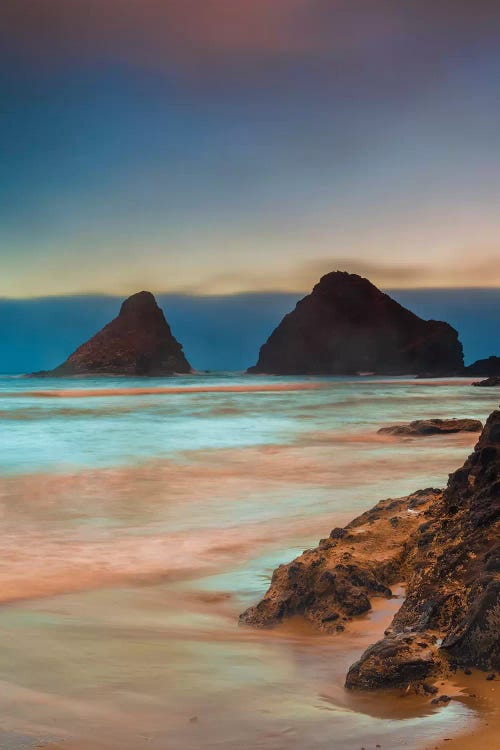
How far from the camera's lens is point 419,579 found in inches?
178

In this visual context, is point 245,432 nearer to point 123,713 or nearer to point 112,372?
point 123,713

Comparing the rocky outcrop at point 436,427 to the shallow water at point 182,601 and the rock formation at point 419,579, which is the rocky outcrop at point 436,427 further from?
the rock formation at point 419,579

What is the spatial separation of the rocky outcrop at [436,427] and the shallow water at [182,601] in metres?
1.45

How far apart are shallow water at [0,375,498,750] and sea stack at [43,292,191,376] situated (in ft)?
436

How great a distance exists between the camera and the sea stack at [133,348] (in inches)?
5945

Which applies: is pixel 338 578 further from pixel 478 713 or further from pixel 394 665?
pixel 478 713

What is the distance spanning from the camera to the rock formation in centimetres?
343

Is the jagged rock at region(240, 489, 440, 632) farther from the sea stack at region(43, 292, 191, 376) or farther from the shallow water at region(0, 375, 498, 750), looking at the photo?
the sea stack at region(43, 292, 191, 376)

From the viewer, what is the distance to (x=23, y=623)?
199 inches

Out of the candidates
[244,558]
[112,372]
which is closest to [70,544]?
[244,558]

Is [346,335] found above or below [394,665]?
above

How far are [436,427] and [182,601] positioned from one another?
15.1 metres

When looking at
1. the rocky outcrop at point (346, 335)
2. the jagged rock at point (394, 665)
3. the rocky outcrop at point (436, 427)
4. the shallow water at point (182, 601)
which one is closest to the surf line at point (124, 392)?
the rocky outcrop at point (436, 427)

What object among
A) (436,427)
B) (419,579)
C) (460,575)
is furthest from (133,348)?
(460,575)
